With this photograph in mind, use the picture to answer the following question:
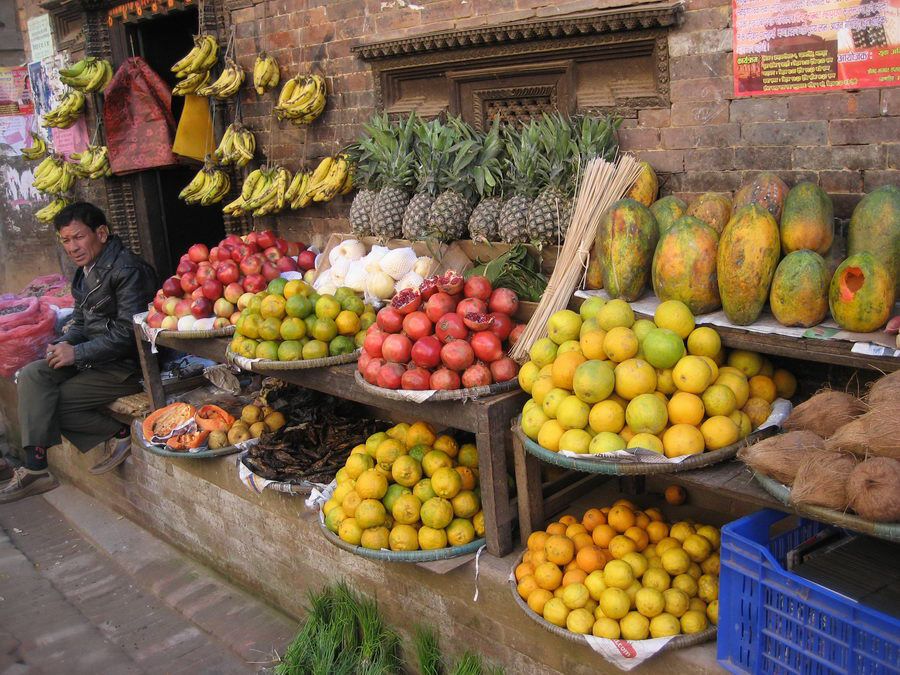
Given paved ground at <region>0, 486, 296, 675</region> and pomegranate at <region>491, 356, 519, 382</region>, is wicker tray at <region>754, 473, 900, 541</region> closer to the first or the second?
pomegranate at <region>491, 356, 519, 382</region>

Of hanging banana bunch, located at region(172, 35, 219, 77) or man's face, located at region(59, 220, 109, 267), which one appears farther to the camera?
hanging banana bunch, located at region(172, 35, 219, 77)

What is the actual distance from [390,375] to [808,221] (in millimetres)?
1724

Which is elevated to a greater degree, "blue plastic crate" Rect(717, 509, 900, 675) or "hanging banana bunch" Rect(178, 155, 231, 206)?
"hanging banana bunch" Rect(178, 155, 231, 206)

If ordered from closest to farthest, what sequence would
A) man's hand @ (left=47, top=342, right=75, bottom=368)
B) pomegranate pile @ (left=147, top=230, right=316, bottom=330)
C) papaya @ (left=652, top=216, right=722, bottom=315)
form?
papaya @ (left=652, top=216, right=722, bottom=315) < pomegranate pile @ (left=147, top=230, right=316, bottom=330) < man's hand @ (left=47, top=342, right=75, bottom=368)

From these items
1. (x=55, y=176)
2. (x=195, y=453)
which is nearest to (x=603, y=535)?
(x=195, y=453)

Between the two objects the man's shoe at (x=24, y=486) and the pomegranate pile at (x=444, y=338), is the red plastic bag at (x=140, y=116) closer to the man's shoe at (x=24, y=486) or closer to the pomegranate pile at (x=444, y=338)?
the man's shoe at (x=24, y=486)

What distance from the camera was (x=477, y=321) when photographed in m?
3.43

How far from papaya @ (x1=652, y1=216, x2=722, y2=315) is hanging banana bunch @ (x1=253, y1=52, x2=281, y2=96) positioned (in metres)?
3.50

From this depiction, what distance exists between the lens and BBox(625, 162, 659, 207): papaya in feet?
11.8

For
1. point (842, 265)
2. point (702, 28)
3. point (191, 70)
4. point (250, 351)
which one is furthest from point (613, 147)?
point (191, 70)

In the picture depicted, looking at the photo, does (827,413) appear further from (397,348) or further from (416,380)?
(397,348)

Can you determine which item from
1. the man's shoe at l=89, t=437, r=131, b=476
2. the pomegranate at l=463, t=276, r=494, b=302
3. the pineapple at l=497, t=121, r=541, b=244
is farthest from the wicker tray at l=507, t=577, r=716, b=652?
the man's shoe at l=89, t=437, r=131, b=476

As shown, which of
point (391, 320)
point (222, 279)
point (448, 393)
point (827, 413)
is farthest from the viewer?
point (222, 279)

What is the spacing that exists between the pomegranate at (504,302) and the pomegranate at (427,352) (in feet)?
1.12
